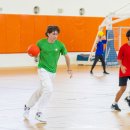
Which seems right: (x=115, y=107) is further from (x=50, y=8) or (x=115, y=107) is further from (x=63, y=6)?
(x=63, y=6)

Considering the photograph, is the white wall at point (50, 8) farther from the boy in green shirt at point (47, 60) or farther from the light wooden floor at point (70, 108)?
the boy in green shirt at point (47, 60)

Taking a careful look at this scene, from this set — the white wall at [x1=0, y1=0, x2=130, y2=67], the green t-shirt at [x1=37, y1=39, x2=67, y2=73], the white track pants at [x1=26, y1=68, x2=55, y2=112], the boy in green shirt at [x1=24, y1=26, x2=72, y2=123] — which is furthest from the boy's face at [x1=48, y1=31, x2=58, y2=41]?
the white wall at [x1=0, y1=0, x2=130, y2=67]

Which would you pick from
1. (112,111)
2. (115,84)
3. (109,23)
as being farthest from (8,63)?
(112,111)

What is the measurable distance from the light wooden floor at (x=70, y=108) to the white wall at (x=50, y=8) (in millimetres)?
9426

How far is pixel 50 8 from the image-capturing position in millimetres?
29016

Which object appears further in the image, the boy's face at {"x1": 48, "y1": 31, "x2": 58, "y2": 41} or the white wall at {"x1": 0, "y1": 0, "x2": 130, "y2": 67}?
the white wall at {"x1": 0, "y1": 0, "x2": 130, "y2": 67}

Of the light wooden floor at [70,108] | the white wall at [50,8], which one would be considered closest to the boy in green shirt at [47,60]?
the light wooden floor at [70,108]

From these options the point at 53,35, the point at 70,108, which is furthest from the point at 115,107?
the point at 53,35

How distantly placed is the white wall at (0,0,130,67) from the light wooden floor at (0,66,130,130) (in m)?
9.43

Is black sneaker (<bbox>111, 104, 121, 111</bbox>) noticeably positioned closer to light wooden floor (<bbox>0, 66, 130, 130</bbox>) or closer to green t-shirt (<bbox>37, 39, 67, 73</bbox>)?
light wooden floor (<bbox>0, 66, 130, 130</bbox>)

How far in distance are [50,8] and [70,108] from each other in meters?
18.2

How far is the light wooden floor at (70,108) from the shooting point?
356 inches

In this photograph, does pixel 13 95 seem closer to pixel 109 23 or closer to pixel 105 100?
pixel 105 100

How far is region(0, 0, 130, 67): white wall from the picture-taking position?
89.4 feet
